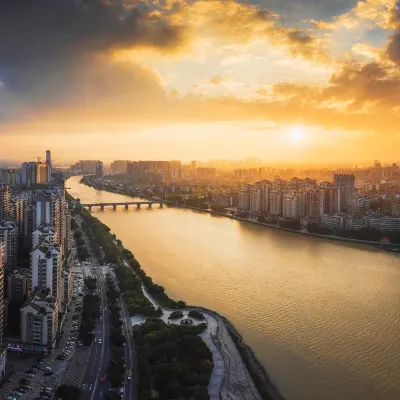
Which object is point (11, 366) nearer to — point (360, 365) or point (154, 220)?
point (360, 365)

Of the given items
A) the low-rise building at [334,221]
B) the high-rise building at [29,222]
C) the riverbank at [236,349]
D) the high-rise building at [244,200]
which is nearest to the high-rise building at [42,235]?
the high-rise building at [29,222]

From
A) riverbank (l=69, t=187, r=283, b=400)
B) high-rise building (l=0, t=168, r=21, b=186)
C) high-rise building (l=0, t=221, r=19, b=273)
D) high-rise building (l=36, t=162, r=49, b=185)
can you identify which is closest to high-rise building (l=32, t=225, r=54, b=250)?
high-rise building (l=0, t=221, r=19, b=273)

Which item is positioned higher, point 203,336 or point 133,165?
point 133,165

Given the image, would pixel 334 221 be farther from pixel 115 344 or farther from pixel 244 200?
pixel 115 344

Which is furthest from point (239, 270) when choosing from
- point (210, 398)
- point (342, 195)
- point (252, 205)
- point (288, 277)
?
point (342, 195)

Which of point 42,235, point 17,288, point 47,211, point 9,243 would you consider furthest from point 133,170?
point 17,288

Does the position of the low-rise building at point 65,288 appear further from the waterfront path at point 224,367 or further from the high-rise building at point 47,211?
the high-rise building at point 47,211
